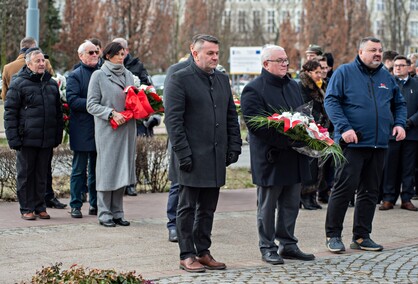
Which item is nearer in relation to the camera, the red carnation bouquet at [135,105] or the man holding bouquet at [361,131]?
the man holding bouquet at [361,131]

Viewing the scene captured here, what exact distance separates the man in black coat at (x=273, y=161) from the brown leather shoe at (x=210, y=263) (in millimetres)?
585

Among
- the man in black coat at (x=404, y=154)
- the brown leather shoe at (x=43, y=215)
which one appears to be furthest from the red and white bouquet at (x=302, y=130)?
the man in black coat at (x=404, y=154)

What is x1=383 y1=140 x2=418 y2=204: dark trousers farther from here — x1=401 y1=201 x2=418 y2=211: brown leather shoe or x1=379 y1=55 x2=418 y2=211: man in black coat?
x1=401 y1=201 x2=418 y2=211: brown leather shoe

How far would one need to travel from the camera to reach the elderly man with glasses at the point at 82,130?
1172cm

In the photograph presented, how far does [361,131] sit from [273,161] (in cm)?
117

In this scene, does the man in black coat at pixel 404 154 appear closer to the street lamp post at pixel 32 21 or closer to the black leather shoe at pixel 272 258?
the black leather shoe at pixel 272 258

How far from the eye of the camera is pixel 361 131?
9.84 meters

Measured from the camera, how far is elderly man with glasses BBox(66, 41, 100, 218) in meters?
11.7

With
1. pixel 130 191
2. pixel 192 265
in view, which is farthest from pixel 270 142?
pixel 130 191

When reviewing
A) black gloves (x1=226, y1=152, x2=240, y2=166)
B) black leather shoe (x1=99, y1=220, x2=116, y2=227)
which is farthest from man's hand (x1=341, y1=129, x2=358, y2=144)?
black leather shoe (x1=99, y1=220, x2=116, y2=227)

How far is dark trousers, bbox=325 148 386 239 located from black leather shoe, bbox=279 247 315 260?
27.2 inches

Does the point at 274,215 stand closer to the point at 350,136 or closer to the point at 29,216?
the point at 350,136

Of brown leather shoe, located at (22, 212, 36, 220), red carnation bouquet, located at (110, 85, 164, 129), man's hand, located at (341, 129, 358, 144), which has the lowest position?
brown leather shoe, located at (22, 212, 36, 220)

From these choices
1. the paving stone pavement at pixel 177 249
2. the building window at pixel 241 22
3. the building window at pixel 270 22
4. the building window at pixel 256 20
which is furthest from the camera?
the building window at pixel 270 22
